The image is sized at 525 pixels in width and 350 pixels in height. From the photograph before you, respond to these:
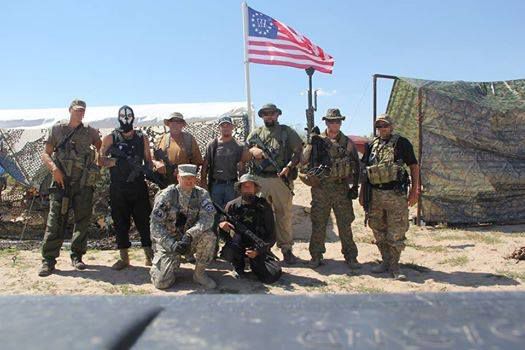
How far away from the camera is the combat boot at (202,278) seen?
4828 millimetres

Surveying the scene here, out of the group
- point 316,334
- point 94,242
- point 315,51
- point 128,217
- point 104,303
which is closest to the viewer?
point 316,334

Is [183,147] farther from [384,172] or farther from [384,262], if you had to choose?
[384,262]

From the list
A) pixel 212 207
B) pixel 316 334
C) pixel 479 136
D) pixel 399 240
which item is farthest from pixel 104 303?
pixel 479 136

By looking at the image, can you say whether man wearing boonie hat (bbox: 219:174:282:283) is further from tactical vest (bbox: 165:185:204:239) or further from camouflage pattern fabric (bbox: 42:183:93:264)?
camouflage pattern fabric (bbox: 42:183:93:264)

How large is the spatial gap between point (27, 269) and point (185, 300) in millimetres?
5052

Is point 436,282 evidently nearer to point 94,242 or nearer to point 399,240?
point 399,240

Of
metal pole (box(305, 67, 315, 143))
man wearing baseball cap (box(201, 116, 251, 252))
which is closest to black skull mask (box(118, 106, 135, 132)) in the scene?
man wearing baseball cap (box(201, 116, 251, 252))

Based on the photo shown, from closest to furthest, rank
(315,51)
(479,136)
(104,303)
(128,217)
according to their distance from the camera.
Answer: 1. (104,303)
2. (128,217)
3. (479,136)
4. (315,51)

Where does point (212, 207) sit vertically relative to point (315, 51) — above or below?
below

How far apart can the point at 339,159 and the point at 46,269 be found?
335cm

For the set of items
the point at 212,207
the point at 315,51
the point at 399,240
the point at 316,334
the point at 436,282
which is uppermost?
the point at 315,51

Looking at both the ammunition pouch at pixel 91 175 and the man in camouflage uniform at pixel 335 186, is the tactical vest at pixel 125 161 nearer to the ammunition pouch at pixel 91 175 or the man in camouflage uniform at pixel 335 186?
the ammunition pouch at pixel 91 175

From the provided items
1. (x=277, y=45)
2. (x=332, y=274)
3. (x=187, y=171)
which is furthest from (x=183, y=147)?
(x=277, y=45)

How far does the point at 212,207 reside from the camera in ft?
16.1
